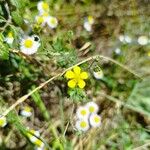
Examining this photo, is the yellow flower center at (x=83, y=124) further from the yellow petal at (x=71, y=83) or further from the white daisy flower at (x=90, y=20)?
the white daisy flower at (x=90, y=20)

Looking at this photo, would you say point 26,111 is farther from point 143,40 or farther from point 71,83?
point 143,40

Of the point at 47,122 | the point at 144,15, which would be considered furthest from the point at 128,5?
the point at 47,122

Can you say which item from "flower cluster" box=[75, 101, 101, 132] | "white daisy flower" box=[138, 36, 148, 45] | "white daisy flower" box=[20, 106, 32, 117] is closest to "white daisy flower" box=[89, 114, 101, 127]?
"flower cluster" box=[75, 101, 101, 132]

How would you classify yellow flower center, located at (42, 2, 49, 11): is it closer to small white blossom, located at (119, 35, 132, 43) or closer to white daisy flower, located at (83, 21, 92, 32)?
white daisy flower, located at (83, 21, 92, 32)

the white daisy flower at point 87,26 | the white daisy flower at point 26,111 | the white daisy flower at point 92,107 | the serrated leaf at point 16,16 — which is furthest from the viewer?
the white daisy flower at point 87,26

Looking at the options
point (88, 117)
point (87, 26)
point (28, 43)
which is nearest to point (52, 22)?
point (87, 26)

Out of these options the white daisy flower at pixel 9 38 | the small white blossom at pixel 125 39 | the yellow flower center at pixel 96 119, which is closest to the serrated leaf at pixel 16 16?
the white daisy flower at pixel 9 38
